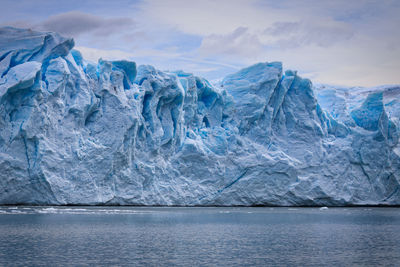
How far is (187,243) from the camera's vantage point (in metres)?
10.5

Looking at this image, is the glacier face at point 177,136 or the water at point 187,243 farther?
the glacier face at point 177,136

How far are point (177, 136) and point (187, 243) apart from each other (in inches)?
468

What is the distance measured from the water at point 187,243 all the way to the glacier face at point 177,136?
4.11 metres

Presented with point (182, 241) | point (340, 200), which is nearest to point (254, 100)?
point (340, 200)

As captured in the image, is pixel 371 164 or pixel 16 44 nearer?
pixel 16 44

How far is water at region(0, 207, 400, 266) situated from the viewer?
8336 mm

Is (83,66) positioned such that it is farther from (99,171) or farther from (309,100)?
(309,100)

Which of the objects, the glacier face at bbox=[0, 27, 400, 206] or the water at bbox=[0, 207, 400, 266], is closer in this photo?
the water at bbox=[0, 207, 400, 266]

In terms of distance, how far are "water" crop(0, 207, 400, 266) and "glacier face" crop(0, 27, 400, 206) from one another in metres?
4.11

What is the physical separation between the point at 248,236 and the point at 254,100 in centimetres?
1254

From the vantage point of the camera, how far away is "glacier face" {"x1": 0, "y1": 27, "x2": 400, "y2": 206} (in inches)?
713

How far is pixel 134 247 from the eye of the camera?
9.63 m

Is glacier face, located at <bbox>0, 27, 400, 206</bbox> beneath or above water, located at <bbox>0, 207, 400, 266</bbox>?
above

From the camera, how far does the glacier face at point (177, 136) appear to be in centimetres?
1811
